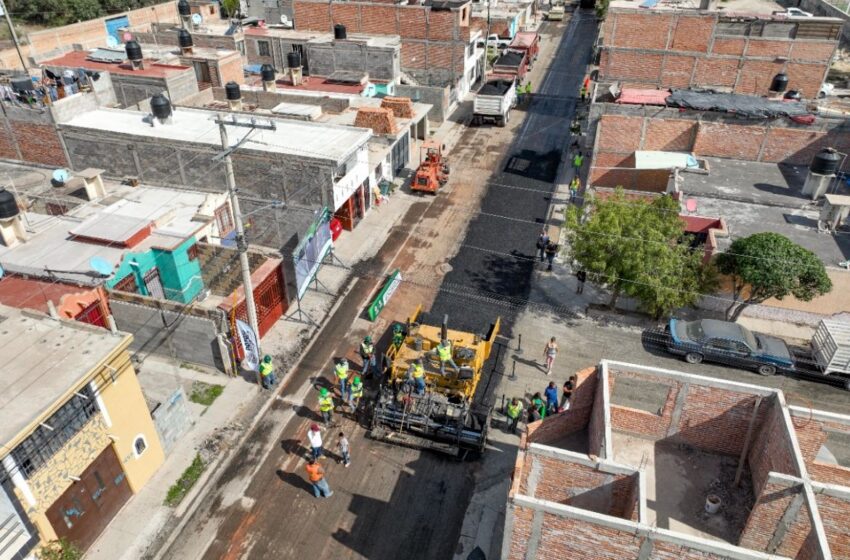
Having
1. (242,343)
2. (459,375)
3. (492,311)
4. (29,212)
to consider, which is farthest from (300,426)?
(29,212)

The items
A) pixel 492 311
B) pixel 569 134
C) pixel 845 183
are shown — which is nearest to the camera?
pixel 492 311

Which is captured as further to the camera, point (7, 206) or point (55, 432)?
point (7, 206)

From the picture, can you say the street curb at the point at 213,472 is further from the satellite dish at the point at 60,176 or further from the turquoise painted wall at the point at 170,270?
the satellite dish at the point at 60,176

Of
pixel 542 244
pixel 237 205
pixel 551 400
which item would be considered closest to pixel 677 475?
pixel 551 400

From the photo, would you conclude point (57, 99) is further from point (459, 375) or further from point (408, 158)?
point (459, 375)

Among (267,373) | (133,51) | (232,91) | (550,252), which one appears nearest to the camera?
(267,373)

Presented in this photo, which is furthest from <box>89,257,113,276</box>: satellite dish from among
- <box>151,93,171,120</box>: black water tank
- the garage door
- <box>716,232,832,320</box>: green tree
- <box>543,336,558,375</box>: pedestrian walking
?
<box>716,232,832,320</box>: green tree

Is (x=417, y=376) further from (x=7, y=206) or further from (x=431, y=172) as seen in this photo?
(x=431, y=172)

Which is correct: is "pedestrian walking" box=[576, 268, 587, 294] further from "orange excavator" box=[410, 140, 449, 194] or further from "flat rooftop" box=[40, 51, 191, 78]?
"flat rooftop" box=[40, 51, 191, 78]
